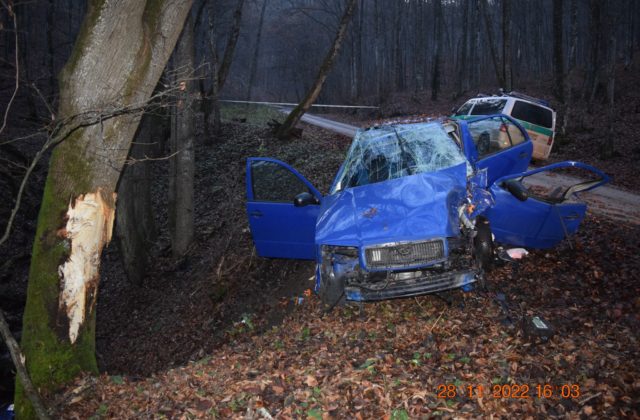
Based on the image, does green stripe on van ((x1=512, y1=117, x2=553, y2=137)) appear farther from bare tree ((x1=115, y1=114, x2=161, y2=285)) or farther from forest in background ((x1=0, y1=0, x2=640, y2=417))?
bare tree ((x1=115, y1=114, x2=161, y2=285))

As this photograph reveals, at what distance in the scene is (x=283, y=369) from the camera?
173 inches

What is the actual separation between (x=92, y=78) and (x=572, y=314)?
5.51 metres

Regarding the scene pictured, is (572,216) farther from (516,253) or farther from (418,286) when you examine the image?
(418,286)

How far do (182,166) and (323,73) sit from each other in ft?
23.1

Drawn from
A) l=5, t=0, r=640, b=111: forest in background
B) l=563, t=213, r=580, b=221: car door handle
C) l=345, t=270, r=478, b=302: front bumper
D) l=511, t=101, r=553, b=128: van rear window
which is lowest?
l=345, t=270, r=478, b=302: front bumper

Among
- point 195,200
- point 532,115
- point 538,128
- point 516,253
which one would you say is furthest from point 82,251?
point 532,115

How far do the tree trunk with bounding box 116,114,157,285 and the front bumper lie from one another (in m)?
5.86

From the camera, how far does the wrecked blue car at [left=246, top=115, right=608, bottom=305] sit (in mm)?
4727

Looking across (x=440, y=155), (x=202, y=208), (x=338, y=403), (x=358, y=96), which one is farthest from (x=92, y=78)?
(x=358, y=96)

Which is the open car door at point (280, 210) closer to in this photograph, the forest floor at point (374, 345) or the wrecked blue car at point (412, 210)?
A: the wrecked blue car at point (412, 210)

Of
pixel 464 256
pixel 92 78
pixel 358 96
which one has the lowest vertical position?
pixel 464 256

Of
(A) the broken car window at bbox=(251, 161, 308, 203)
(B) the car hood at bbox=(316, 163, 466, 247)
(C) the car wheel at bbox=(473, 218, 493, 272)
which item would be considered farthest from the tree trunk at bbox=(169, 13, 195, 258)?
(C) the car wheel at bbox=(473, 218, 493, 272)

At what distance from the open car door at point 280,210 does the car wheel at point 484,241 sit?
7.02ft

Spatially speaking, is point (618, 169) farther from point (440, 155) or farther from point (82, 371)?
point (82, 371)
